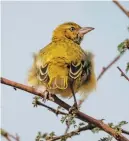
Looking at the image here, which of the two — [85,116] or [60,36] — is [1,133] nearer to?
[85,116]

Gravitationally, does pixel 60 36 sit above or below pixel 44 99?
above

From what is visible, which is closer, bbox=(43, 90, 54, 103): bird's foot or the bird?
bbox=(43, 90, 54, 103): bird's foot

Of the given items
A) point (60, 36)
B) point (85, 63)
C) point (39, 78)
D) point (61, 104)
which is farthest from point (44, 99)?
point (60, 36)

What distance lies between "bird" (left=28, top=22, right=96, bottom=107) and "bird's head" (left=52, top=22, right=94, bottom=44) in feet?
3.25

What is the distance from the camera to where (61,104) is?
259 centimetres

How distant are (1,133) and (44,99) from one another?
471 millimetres

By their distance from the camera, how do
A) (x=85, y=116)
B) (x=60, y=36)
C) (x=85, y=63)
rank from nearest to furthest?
(x=85, y=116), (x=85, y=63), (x=60, y=36)

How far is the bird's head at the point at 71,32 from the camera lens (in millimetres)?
4930

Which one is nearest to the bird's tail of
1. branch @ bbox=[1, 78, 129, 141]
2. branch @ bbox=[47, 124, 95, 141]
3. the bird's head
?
branch @ bbox=[47, 124, 95, 141]

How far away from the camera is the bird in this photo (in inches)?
131

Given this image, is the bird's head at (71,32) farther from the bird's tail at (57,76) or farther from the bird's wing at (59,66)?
the bird's tail at (57,76)

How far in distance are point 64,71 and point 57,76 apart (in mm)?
89

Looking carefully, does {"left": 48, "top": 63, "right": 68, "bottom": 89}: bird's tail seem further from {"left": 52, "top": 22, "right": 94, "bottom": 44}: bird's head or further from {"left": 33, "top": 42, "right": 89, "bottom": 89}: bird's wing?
{"left": 52, "top": 22, "right": 94, "bottom": 44}: bird's head

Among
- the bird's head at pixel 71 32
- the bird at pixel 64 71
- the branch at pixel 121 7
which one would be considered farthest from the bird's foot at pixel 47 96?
the bird's head at pixel 71 32
